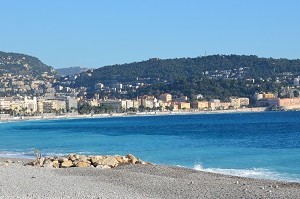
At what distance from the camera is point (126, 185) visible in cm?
1617

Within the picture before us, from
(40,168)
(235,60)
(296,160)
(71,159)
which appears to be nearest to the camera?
(40,168)

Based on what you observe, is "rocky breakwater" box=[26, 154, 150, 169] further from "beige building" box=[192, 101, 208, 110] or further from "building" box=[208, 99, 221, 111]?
"beige building" box=[192, 101, 208, 110]

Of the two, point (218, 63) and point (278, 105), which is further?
point (218, 63)

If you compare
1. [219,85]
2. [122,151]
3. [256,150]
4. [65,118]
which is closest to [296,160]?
[256,150]

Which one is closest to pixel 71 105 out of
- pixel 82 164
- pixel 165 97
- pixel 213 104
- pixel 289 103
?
pixel 165 97

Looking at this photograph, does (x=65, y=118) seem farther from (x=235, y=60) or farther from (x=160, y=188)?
(x=160, y=188)

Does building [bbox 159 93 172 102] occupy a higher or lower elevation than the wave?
higher

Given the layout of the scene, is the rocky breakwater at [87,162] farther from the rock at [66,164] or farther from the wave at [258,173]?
the wave at [258,173]

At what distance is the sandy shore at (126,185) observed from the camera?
1399 cm

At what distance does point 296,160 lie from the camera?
2603 cm

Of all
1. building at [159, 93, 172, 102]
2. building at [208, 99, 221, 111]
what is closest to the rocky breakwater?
building at [208, 99, 221, 111]

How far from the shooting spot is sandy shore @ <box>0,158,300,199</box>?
14.0m

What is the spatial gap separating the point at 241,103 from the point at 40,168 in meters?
144

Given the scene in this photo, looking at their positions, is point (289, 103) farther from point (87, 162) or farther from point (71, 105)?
point (87, 162)
